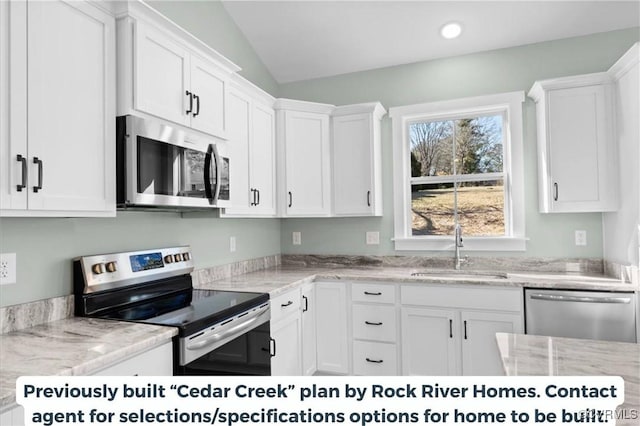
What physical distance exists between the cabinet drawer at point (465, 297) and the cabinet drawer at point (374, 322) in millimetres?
165

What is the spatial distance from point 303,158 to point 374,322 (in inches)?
58.0

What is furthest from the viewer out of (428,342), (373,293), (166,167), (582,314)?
(373,293)

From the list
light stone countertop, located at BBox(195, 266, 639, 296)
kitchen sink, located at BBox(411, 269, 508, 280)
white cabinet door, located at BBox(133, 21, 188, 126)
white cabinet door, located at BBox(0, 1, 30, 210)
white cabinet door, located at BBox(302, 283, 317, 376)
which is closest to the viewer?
white cabinet door, located at BBox(0, 1, 30, 210)

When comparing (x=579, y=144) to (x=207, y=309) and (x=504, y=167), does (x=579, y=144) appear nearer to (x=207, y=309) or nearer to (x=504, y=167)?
(x=504, y=167)

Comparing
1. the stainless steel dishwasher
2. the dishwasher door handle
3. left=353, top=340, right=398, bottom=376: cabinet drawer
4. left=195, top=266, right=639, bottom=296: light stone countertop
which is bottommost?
left=353, top=340, right=398, bottom=376: cabinet drawer

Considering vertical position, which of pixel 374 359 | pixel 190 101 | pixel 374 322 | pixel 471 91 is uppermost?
pixel 471 91

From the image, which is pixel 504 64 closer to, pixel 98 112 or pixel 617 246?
pixel 617 246

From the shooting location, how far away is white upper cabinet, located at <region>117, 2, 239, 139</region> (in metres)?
1.73

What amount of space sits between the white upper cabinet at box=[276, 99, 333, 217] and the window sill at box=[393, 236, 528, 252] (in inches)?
29.6

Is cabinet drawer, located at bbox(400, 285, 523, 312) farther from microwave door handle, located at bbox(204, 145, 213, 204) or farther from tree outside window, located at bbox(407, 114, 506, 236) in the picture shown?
microwave door handle, located at bbox(204, 145, 213, 204)

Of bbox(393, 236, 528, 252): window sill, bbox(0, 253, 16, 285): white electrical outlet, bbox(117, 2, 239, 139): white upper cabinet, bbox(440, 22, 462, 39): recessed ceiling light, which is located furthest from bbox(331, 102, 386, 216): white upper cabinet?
bbox(0, 253, 16, 285): white electrical outlet

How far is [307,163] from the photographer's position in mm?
3328

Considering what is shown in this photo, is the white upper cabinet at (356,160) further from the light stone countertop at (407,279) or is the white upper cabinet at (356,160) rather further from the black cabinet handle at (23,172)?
the black cabinet handle at (23,172)

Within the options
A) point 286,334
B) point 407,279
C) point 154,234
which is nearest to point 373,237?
point 407,279
